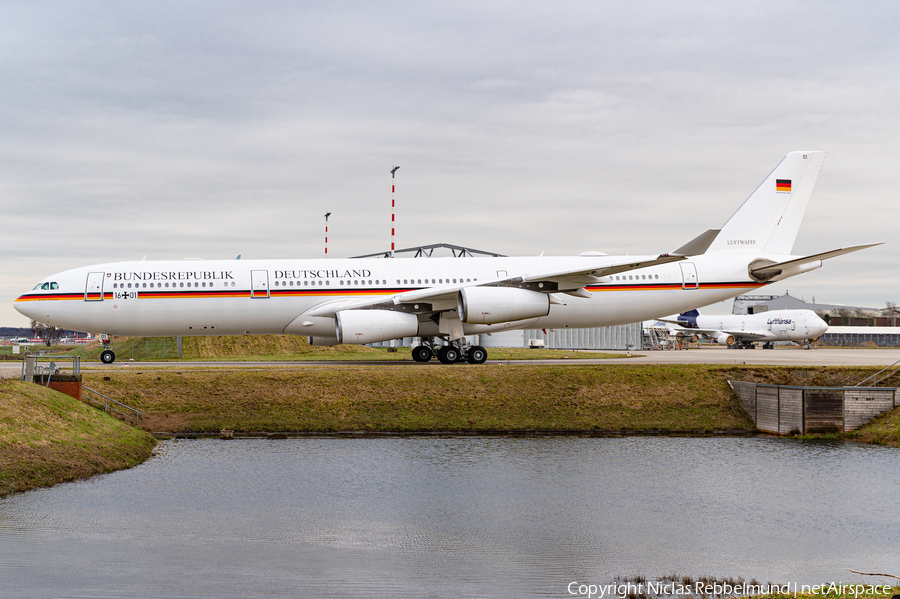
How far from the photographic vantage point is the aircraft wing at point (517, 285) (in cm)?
2711

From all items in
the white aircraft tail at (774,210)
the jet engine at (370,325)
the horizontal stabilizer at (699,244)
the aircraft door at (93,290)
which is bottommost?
the jet engine at (370,325)

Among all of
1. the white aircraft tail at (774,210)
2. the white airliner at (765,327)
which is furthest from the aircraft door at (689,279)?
the white airliner at (765,327)

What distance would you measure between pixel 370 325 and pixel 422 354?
17.0ft

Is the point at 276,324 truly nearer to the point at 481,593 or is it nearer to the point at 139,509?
the point at 139,509

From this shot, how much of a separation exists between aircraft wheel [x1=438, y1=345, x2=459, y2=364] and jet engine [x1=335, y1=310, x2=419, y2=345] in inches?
108

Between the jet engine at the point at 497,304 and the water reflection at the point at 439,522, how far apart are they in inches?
263

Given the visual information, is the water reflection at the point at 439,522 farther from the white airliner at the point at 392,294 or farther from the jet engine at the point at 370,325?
the white airliner at the point at 392,294

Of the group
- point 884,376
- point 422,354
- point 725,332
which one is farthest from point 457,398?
point 725,332

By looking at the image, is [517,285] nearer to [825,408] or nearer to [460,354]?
[460,354]

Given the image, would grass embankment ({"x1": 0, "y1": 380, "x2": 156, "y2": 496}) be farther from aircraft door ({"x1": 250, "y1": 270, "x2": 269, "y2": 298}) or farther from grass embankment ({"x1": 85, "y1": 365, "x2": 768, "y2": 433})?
aircraft door ({"x1": 250, "y1": 270, "x2": 269, "y2": 298})

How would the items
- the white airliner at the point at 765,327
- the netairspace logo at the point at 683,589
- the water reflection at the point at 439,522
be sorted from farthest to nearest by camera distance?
the white airliner at the point at 765,327 → the water reflection at the point at 439,522 → the netairspace logo at the point at 683,589

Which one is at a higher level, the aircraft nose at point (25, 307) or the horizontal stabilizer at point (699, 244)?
the horizontal stabilizer at point (699, 244)

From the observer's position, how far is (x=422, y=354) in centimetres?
3164

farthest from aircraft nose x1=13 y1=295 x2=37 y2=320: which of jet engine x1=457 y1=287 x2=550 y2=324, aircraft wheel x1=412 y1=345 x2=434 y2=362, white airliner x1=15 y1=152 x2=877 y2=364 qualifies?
jet engine x1=457 y1=287 x2=550 y2=324
